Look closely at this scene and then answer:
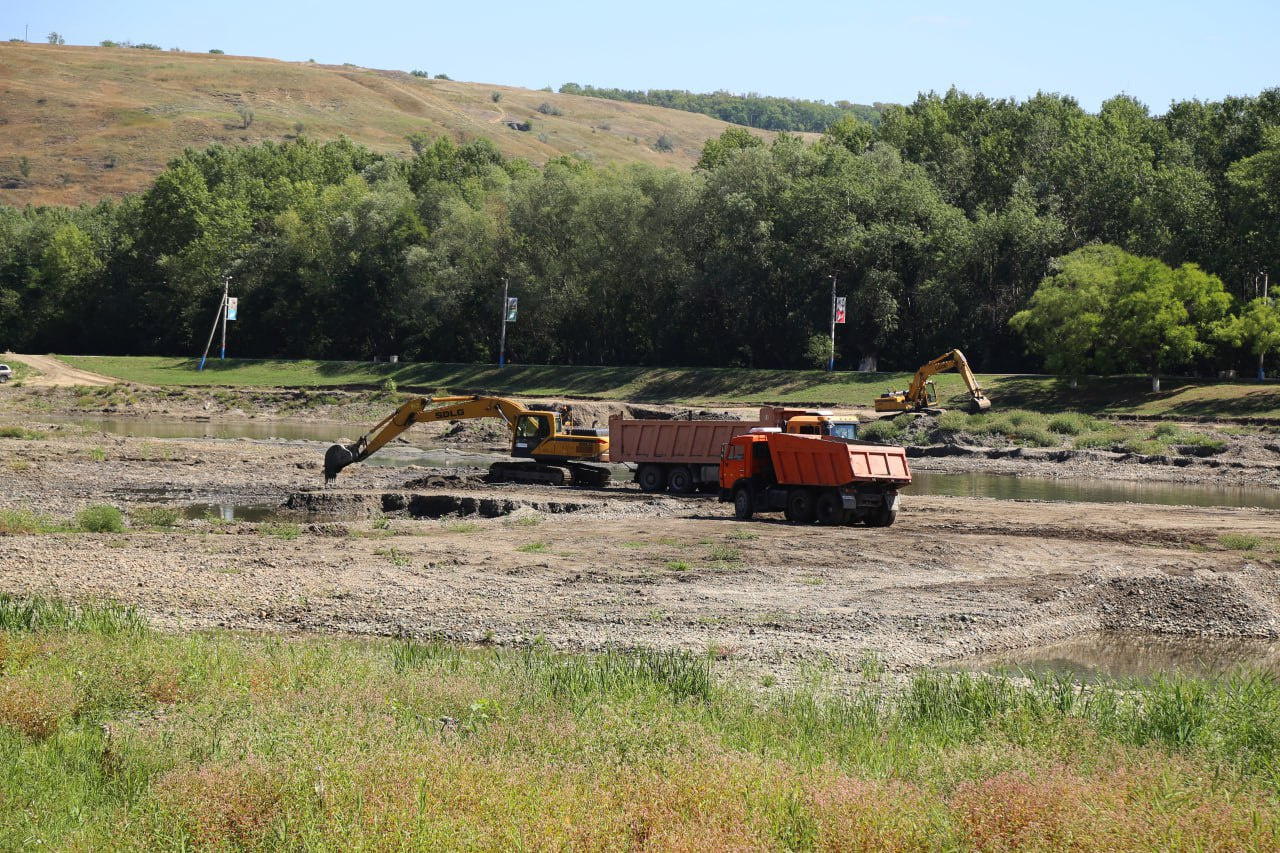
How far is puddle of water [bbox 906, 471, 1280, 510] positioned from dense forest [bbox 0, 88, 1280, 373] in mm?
23743

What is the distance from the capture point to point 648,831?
9258 millimetres

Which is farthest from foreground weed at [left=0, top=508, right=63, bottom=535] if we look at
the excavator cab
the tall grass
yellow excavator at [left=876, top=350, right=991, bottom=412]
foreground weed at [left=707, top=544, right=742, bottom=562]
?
yellow excavator at [left=876, top=350, right=991, bottom=412]

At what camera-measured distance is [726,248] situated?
8900cm

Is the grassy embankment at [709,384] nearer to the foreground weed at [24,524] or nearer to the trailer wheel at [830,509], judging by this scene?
the trailer wheel at [830,509]

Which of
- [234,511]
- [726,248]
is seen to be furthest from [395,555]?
[726,248]

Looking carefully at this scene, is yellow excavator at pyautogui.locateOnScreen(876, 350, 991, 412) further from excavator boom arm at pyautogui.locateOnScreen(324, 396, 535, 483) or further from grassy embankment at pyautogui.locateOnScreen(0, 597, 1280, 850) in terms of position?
grassy embankment at pyautogui.locateOnScreen(0, 597, 1280, 850)

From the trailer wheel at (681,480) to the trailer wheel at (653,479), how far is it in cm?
36

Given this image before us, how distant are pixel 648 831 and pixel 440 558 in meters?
15.9

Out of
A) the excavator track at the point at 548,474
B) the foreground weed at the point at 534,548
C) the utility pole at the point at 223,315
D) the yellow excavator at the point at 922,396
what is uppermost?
Result: the utility pole at the point at 223,315

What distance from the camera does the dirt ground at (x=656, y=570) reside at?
18703 millimetres

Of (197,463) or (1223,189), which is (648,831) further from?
(1223,189)

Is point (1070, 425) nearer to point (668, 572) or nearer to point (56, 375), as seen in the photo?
point (668, 572)

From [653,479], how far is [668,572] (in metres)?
17.7

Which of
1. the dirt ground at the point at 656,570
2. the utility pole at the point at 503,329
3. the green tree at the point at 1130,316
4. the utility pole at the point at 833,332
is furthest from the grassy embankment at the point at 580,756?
the utility pole at the point at 503,329
